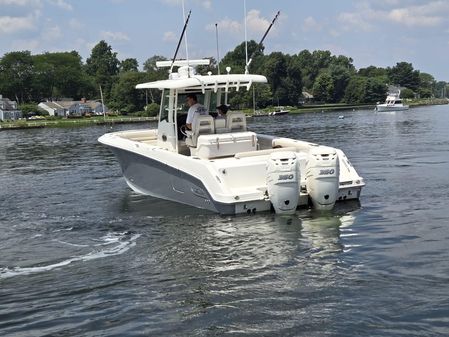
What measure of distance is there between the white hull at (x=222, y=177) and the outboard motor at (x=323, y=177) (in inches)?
12.5

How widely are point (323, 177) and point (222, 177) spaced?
213cm

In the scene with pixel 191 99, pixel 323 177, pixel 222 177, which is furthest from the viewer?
pixel 191 99

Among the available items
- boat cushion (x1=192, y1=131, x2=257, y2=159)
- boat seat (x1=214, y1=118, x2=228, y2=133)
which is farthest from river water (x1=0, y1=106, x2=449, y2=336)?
boat seat (x1=214, y1=118, x2=228, y2=133)

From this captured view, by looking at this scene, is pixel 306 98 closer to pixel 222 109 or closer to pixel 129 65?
pixel 129 65

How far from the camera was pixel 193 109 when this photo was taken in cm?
1539

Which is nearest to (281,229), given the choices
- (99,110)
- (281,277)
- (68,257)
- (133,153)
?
(281,277)


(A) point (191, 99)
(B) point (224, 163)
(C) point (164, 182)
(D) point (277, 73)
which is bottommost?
(C) point (164, 182)

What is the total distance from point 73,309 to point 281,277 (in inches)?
117

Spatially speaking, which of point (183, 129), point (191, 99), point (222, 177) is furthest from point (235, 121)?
point (222, 177)

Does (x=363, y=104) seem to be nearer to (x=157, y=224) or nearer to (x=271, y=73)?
(x=271, y=73)

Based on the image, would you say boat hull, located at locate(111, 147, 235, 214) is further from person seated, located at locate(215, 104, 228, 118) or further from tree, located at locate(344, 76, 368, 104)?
tree, located at locate(344, 76, 368, 104)

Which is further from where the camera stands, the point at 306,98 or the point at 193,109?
the point at 306,98

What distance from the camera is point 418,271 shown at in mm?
8727

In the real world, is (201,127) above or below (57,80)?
below
